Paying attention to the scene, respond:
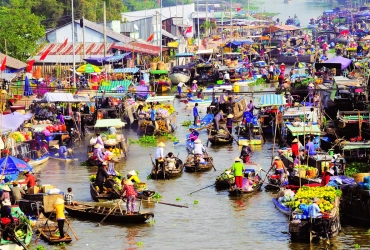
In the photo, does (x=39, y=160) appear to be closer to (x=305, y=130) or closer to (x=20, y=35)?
(x=305, y=130)

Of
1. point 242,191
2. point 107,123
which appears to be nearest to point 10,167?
point 242,191

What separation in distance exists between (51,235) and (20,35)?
139 ft

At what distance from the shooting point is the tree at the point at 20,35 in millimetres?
62812

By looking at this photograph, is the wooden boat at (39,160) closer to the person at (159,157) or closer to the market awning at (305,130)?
the person at (159,157)

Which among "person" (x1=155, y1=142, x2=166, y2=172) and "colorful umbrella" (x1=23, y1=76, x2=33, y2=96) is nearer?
"person" (x1=155, y1=142, x2=166, y2=172)

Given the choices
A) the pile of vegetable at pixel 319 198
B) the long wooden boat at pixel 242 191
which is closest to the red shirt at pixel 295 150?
the long wooden boat at pixel 242 191

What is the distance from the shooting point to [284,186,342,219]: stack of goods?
76.2ft

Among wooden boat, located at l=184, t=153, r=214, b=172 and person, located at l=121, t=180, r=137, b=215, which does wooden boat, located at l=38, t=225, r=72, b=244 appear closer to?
person, located at l=121, t=180, r=137, b=215

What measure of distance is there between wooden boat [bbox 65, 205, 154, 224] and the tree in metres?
38.0

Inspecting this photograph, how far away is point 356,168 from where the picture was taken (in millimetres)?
31062

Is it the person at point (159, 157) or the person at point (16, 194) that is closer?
the person at point (16, 194)

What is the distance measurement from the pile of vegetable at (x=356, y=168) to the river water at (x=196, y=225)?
3.10 m

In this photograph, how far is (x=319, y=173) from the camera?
97.8 feet

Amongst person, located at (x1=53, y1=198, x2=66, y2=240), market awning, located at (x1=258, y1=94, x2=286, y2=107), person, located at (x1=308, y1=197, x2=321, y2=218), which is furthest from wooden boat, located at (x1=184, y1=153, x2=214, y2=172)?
person, located at (x1=308, y1=197, x2=321, y2=218)
